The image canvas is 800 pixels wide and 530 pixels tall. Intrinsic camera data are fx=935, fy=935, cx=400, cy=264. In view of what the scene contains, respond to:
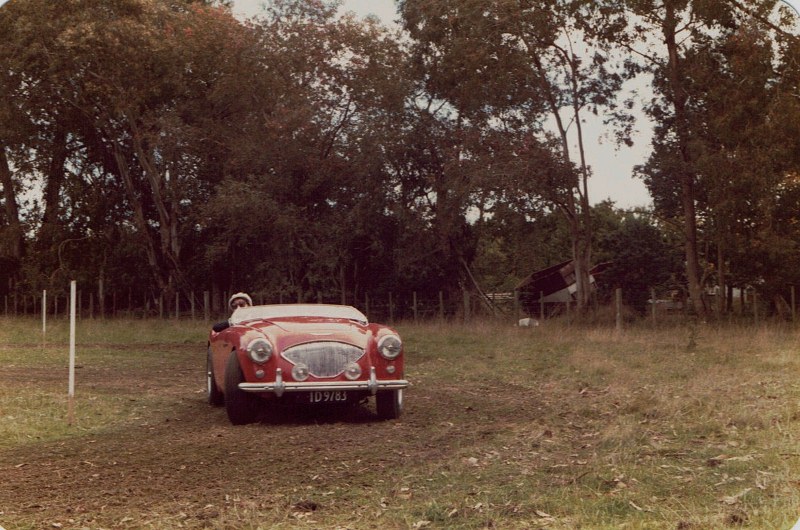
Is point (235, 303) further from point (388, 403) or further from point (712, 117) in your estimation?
point (712, 117)

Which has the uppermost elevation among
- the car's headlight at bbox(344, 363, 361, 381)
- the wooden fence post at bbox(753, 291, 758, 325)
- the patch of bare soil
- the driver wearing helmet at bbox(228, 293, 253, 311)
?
the driver wearing helmet at bbox(228, 293, 253, 311)

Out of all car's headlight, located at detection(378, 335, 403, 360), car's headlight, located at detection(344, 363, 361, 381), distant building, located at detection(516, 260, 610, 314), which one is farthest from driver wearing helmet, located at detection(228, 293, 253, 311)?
distant building, located at detection(516, 260, 610, 314)

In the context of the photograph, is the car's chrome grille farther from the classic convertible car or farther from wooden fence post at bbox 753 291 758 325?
wooden fence post at bbox 753 291 758 325

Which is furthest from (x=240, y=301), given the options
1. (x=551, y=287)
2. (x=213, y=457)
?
(x=551, y=287)

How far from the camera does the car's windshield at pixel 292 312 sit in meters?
9.55

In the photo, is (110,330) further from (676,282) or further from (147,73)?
(676,282)

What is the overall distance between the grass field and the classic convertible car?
1.28 ft

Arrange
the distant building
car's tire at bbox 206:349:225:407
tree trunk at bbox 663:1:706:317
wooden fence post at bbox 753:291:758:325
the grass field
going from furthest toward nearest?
1. the distant building
2. wooden fence post at bbox 753:291:758:325
3. tree trunk at bbox 663:1:706:317
4. car's tire at bbox 206:349:225:407
5. the grass field

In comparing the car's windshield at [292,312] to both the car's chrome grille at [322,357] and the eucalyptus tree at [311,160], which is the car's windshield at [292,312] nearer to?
the eucalyptus tree at [311,160]

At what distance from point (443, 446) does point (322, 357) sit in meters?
1.53

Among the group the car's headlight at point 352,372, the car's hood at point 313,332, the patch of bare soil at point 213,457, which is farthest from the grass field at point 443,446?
the car's hood at point 313,332

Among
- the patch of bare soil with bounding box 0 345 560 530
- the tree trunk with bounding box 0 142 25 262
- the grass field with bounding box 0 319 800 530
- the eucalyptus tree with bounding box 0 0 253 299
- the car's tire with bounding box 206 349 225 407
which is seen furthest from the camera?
the tree trunk with bounding box 0 142 25 262

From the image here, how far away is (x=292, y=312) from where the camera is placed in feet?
31.4

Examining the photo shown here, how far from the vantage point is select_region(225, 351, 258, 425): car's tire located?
9.24m
